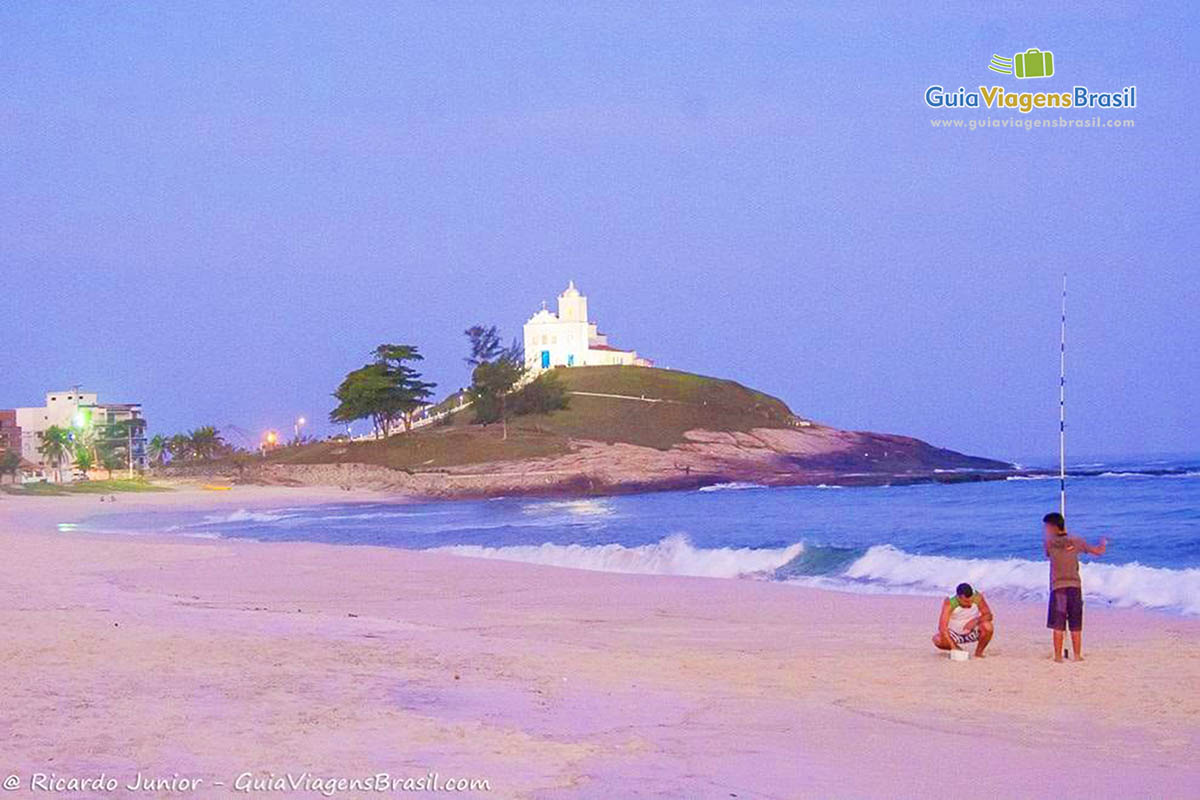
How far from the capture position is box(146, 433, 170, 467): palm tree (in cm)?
12219

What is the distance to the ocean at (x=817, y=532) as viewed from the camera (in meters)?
21.0

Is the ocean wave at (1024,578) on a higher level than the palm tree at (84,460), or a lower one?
lower

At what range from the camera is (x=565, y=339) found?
132 meters

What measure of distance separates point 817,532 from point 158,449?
9945 cm

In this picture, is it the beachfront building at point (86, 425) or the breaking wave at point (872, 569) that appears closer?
the breaking wave at point (872, 569)

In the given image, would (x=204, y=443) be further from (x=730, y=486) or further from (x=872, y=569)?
(x=872, y=569)

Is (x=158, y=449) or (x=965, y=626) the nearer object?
(x=965, y=626)

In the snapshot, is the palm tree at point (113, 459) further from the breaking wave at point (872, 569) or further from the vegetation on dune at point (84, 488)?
the breaking wave at point (872, 569)

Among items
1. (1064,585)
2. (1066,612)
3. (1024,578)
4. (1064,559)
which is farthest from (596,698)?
(1024,578)

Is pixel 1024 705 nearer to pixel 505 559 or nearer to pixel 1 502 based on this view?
pixel 505 559

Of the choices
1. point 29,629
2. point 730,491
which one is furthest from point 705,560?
point 730,491

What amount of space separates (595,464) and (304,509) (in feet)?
101

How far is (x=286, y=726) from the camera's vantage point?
791cm

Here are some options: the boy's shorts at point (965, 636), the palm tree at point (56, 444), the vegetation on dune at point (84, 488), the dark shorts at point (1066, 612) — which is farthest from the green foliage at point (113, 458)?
the dark shorts at point (1066, 612)
